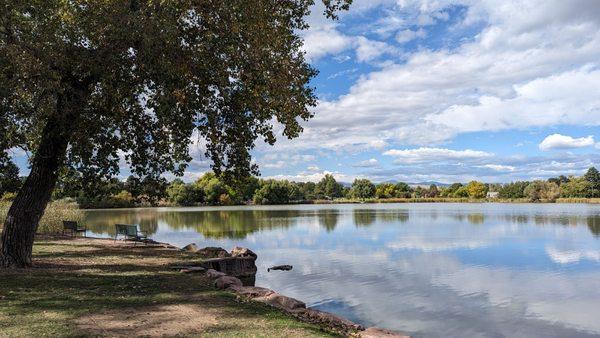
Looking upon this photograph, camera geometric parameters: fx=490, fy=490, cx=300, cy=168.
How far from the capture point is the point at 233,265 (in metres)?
18.9

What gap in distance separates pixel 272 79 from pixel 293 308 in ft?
20.9

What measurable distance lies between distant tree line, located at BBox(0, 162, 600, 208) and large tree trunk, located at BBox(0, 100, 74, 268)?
81 centimetres

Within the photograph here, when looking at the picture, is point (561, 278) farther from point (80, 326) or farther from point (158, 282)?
point (80, 326)

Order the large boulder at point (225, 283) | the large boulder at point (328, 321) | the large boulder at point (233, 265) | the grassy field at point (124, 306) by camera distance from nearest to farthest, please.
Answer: the grassy field at point (124, 306) → the large boulder at point (328, 321) → the large boulder at point (225, 283) → the large boulder at point (233, 265)

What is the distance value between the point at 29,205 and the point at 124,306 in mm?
6742

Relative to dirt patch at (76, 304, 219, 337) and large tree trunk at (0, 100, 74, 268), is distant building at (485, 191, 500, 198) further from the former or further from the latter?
dirt patch at (76, 304, 219, 337)

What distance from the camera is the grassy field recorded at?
8.10 m

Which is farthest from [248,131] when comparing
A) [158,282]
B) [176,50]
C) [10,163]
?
[10,163]

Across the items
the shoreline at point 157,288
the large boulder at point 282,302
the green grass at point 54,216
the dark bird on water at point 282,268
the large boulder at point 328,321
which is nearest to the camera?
the shoreline at point 157,288

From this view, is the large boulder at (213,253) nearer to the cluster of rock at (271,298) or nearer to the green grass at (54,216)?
the cluster of rock at (271,298)

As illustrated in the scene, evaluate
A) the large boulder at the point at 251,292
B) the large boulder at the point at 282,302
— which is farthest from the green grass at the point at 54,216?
the large boulder at the point at 282,302

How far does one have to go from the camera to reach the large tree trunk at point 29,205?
1434 cm

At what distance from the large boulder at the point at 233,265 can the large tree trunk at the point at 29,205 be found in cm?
559

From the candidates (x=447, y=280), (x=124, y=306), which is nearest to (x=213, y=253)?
(x=447, y=280)
